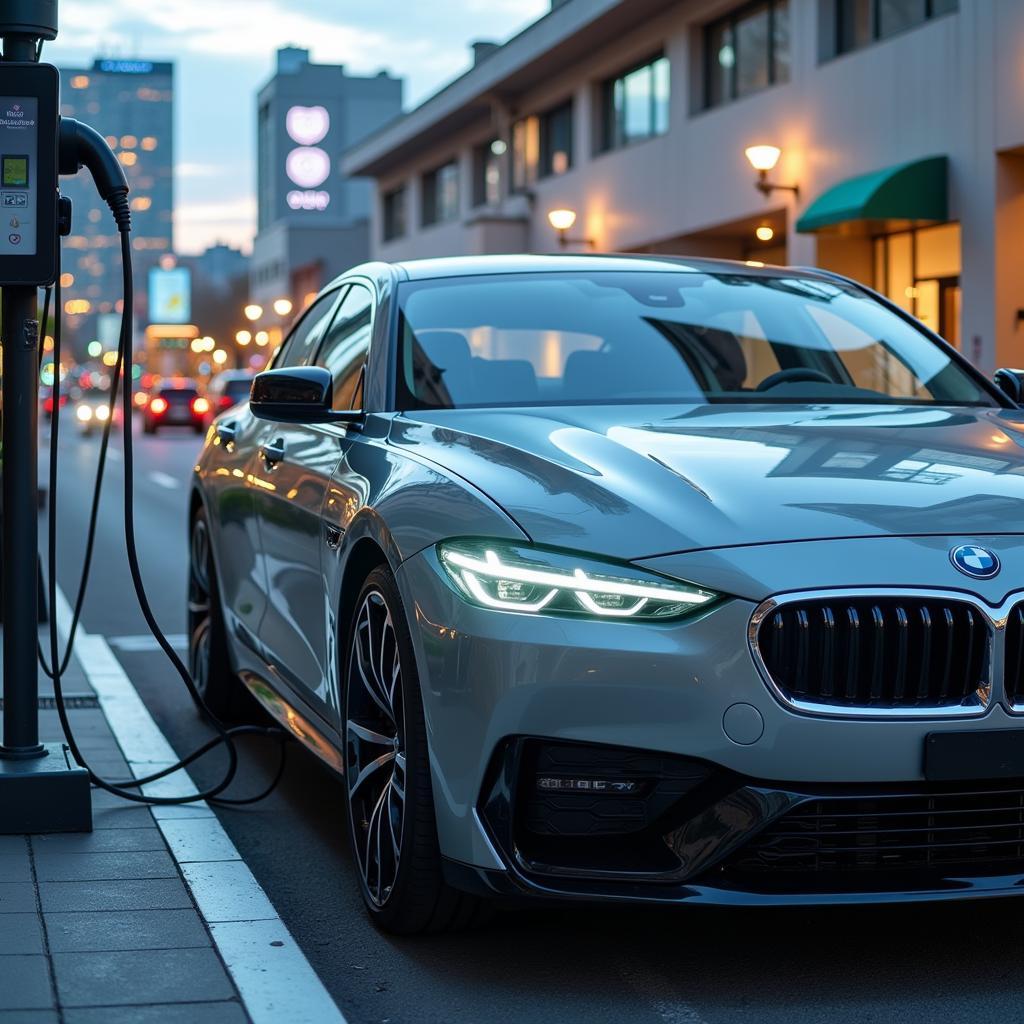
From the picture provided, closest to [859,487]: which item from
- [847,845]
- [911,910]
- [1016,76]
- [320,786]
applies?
[847,845]

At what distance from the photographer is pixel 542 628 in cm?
358

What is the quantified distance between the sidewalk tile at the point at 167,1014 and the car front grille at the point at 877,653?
119cm

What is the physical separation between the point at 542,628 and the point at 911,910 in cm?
133

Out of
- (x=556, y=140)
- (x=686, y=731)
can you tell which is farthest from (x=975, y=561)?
(x=556, y=140)

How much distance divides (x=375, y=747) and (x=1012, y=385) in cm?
228

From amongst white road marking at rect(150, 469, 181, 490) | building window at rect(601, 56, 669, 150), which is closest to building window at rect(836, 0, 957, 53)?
building window at rect(601, 56, 669, 150)

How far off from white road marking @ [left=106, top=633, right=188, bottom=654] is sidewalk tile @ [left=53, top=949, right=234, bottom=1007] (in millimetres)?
5390

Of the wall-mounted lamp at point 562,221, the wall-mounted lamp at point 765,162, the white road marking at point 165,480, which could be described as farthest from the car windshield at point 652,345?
the wall-mounted lamp at point 562,221

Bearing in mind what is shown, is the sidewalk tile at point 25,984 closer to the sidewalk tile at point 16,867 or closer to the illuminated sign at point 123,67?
the sidewalk tile at point 16,867

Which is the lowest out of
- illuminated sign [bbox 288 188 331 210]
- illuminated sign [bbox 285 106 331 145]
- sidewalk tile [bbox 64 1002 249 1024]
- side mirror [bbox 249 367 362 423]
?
sidewalk tile [bbox 64 1002 249 1024]

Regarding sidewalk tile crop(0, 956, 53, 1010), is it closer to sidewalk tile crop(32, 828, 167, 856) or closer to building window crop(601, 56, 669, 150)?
sidewalk tile crop(32, 828, 167, 856)

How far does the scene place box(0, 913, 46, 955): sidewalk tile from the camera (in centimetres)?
390

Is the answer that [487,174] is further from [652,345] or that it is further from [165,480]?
[652,345]

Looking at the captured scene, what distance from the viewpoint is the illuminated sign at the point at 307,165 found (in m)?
127
